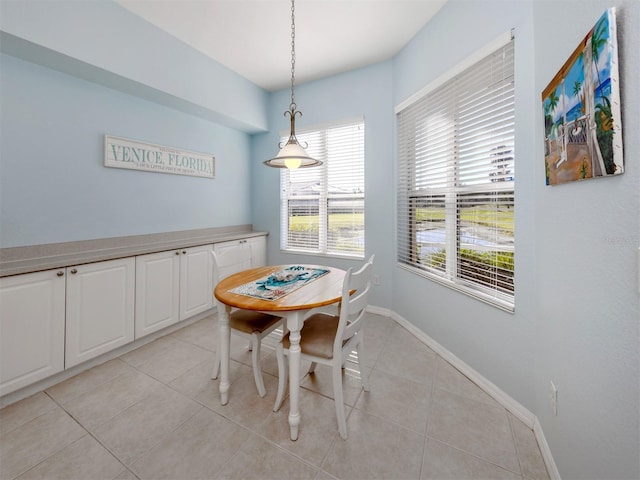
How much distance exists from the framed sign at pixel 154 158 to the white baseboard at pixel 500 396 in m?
3.16

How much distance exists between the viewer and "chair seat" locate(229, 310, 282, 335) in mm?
1757

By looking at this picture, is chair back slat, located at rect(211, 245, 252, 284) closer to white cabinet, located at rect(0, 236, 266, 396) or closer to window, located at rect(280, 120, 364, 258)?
white cabinet, located at rect(0, 236, 266, 396)

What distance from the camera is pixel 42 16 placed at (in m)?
1.82

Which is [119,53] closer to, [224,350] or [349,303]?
[224,350]

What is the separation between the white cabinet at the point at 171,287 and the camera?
7.85 feet

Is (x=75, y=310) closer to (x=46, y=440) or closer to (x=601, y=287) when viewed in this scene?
(x=46, y=440)

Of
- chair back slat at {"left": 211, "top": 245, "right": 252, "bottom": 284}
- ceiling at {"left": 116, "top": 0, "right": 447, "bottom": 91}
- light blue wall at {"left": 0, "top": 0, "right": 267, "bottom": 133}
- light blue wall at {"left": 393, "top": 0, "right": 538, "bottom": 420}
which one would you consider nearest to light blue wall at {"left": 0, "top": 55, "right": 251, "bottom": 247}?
light blue wall at {"left": 0, "top": 0, "right": 267, "bottom": 133}

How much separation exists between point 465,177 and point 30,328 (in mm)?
3305

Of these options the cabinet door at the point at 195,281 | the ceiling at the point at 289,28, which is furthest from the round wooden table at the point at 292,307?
the ceiling at the point at 289,28

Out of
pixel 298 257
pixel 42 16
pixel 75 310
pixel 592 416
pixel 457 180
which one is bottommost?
pixel 592 416

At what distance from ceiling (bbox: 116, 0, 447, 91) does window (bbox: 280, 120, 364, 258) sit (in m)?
0.77

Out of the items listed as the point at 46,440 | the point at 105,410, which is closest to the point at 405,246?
the point at 105,410

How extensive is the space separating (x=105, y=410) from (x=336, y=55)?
3.77m

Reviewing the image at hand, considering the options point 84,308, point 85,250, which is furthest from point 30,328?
point 85,250
